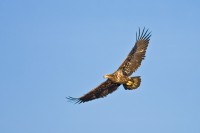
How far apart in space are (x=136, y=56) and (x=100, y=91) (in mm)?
1951

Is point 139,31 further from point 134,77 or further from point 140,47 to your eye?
point 134,77

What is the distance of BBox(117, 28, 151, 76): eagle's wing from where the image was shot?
15.1 meters

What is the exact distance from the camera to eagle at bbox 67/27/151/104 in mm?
14625

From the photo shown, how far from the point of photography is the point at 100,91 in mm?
15758

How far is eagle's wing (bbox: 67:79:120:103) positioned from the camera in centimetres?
1557

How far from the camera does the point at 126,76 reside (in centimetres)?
1487

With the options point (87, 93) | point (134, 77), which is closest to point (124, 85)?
point (134, 77)

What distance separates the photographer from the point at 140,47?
15555 mm

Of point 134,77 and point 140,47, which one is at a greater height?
point 140,47

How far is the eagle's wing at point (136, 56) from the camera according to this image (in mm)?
15062

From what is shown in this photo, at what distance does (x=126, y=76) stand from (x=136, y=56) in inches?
38.4

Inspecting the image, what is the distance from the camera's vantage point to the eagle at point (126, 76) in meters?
14.6

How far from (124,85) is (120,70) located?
579mm

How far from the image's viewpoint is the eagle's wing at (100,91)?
15.6 meters
